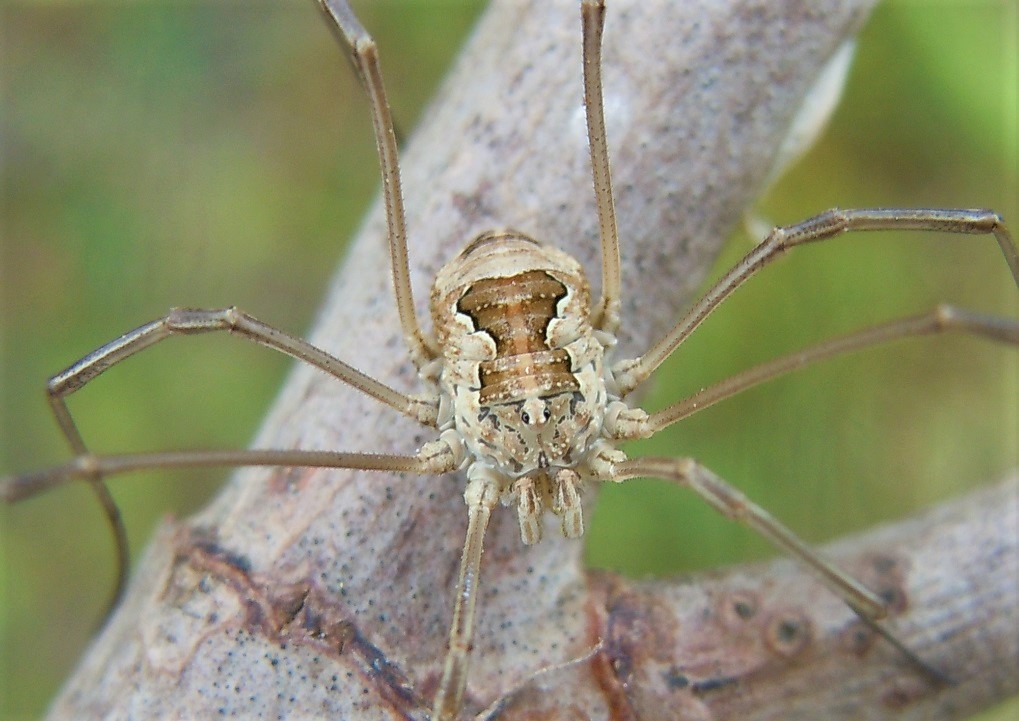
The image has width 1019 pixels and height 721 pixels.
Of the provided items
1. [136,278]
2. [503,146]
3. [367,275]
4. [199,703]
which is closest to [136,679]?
[199,703]

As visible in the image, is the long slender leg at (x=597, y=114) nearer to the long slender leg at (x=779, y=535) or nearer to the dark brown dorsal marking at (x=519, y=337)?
the dark brown dorsal marking at (x=519, y=337)

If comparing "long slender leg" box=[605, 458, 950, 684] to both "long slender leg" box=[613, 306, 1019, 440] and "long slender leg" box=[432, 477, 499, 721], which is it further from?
"long slender leg" box=[432, 477, 499, 721]

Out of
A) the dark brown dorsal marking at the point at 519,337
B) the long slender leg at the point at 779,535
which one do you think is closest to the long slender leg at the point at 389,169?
the dark brown dorsal marking at the point at 519,337

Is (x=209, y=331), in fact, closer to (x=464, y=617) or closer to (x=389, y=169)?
(x=389, y=169)

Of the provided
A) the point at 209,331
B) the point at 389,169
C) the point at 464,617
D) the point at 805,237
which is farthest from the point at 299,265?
the point at 464,617

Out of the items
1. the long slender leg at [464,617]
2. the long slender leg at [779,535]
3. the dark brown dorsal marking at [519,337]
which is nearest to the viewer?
the long slender leg at [464,617]

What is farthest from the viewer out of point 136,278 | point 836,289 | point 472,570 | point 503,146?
point 136,278

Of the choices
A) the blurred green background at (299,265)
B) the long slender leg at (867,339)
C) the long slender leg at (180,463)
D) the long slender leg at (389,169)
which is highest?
the blurred green background at (299,265)

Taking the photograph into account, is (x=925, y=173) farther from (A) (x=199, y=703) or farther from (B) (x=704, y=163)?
(A) (x=199, y=703)
